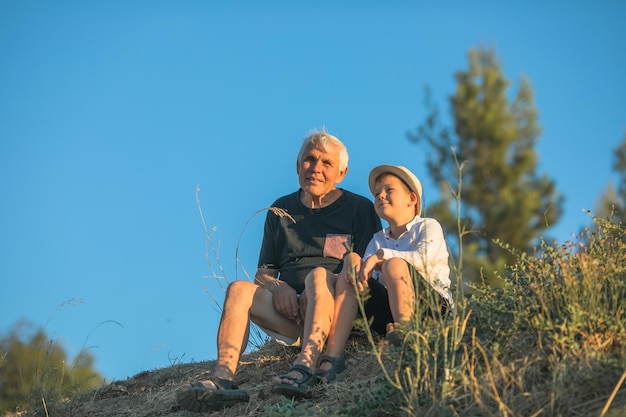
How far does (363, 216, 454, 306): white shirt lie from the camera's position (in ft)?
16.3

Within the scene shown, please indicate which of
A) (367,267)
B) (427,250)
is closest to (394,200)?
(427,250)

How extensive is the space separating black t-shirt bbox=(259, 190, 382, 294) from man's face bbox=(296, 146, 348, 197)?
0.20 meters

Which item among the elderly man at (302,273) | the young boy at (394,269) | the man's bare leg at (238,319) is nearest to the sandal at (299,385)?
the elderly man at (302,273)

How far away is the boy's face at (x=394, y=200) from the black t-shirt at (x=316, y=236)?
53cm

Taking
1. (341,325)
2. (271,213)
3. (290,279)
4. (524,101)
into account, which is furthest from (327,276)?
(524,101)

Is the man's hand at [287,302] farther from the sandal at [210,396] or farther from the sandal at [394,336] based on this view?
the sandal at [394,336]

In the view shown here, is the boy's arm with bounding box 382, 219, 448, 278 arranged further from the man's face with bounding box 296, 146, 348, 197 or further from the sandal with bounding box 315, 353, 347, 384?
A: the man's face with bounding box 296, 146, 348, 197

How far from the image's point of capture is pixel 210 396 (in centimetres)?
485

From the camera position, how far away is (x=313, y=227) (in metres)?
6.03

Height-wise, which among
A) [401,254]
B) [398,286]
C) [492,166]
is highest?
[492,166]

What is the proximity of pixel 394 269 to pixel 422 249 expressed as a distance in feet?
1.01

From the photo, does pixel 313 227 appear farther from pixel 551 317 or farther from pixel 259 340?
pixel 551 317

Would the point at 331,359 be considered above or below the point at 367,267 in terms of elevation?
below

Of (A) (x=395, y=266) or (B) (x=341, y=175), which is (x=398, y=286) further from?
(B) (x=341, y=175)
